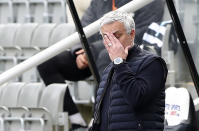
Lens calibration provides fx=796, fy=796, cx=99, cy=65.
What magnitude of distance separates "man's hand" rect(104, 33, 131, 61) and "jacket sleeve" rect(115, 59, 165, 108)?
0.08 meters

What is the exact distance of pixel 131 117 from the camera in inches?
184

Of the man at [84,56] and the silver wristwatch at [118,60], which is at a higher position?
the man at [84,56]

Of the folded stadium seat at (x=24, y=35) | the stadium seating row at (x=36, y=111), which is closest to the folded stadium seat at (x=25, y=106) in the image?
the stadium seating row at (x=36, y=111)

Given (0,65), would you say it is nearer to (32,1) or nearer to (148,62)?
(32,1)

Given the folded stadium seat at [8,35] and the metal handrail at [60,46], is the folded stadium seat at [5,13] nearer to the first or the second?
the folded stadium seat at [8,35]

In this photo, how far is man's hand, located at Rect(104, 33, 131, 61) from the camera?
15.3 ft

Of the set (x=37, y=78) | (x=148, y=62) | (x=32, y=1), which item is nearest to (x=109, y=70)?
(x=148, y=62)

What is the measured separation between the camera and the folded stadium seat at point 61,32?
897cm

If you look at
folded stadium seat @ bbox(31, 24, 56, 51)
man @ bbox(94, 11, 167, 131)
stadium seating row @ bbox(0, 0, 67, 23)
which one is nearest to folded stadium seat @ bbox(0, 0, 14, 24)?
stadium seating row @ bbox(0, 0, 67, 23)

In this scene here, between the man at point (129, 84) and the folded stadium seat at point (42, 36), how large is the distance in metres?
Answer: 4.42

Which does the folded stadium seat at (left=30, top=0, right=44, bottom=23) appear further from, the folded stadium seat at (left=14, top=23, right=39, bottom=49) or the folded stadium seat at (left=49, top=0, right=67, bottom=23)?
the folded stadium seat at (left=14, top=23, right=39, bottom=49)

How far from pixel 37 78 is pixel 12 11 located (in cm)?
180

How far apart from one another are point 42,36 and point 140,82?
15.6 feet

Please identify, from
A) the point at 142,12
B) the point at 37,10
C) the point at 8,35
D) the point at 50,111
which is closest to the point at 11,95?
the point at 50,111
